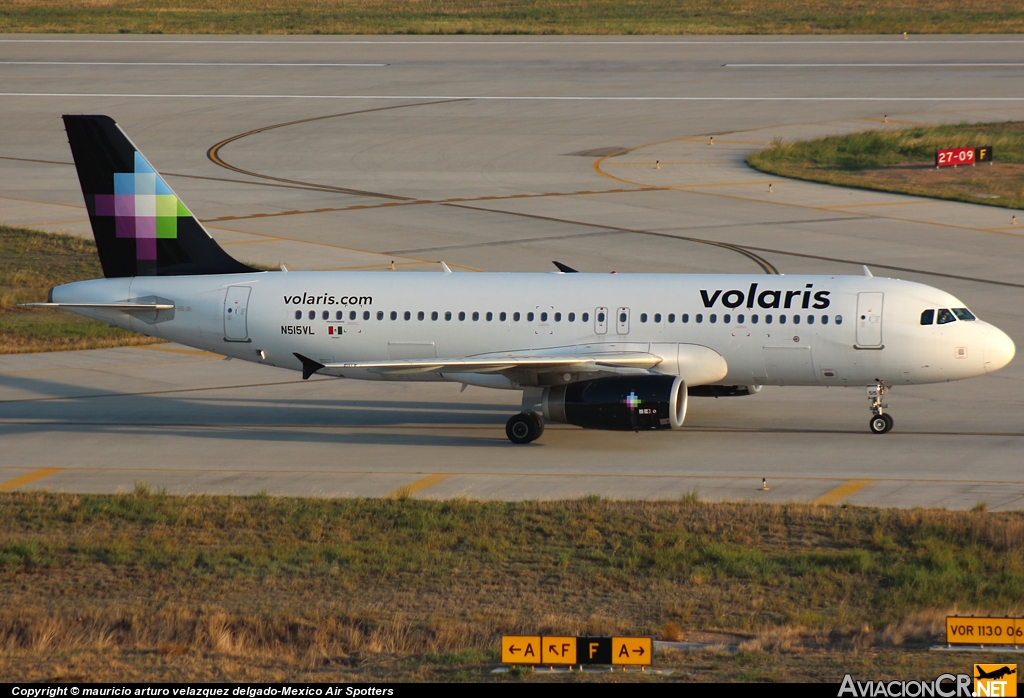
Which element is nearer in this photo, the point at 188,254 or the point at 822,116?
the point at 188,254

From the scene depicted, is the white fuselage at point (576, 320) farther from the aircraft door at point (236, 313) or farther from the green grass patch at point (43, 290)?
the green grass patch at point (43, 290)

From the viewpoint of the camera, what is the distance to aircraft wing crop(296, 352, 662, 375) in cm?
2989

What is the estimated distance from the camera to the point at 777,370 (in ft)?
102

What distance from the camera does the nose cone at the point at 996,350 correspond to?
100ft

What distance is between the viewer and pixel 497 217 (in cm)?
5791

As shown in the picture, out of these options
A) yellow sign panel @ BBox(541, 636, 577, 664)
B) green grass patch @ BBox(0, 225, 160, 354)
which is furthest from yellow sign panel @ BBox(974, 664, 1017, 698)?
green grass patch @ BBox(0, 225, 160, 354)

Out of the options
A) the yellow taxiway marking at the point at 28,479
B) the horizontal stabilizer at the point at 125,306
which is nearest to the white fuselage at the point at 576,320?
the horizontal stabilizer at the point at 125,306

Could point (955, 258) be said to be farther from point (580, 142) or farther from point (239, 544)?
point (239, 544)

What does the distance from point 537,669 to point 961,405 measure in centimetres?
2081

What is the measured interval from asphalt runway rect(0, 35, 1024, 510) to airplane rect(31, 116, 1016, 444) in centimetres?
156

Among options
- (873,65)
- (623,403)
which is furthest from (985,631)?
(873,65)

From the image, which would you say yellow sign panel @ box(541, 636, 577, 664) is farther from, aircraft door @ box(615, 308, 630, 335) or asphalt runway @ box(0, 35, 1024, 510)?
aircraft door @ box(615, 308, 630, 335)

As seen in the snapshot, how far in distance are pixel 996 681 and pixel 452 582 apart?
9.80 meters

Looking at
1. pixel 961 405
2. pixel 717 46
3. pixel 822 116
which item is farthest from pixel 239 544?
pixel 717 46
